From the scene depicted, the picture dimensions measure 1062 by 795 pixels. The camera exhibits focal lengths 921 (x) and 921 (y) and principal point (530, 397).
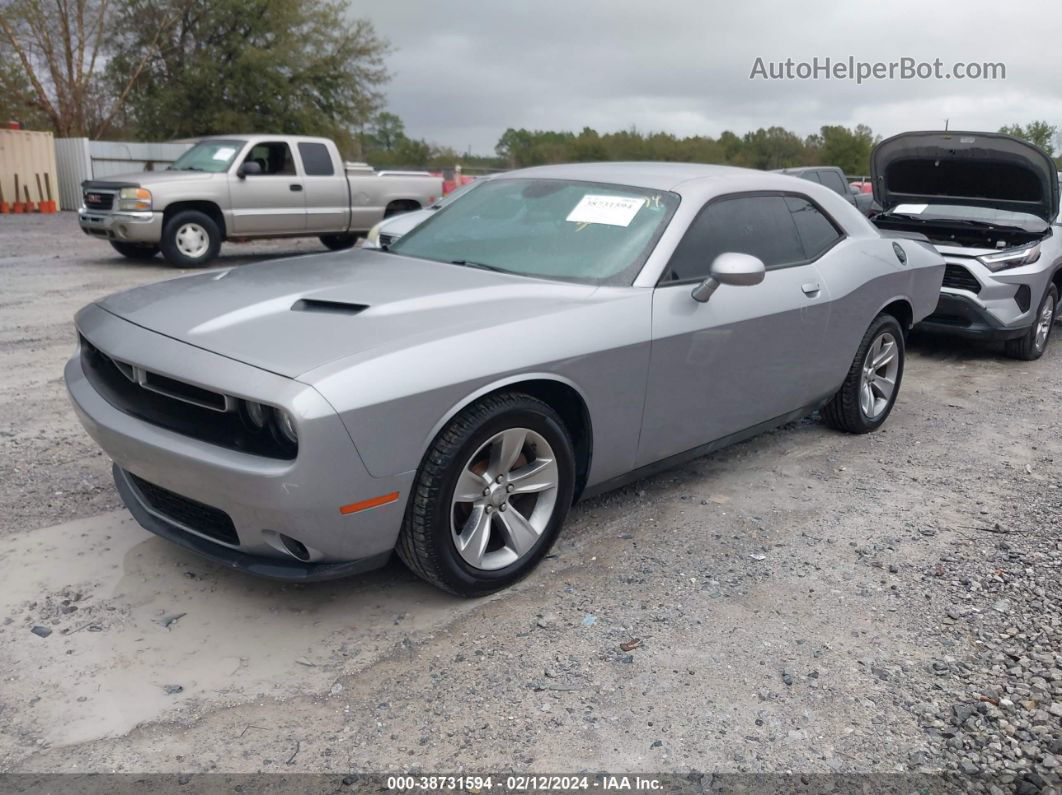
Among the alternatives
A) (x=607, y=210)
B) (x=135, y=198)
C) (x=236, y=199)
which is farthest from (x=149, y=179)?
(x=607, y=210)

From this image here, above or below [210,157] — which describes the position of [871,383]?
below

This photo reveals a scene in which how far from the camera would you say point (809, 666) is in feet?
10.0

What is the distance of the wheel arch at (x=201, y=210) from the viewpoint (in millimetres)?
11727

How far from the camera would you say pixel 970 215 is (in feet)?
26.9

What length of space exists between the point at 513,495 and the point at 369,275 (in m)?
1.18

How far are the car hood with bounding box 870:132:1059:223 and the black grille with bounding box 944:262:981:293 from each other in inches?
43.2

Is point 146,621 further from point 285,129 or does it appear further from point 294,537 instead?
point 285,129

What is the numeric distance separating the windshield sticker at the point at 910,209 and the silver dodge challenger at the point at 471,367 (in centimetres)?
406

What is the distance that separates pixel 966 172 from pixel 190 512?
7.53 meters

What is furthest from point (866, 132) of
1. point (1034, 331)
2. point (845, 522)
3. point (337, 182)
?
point (845, 522)

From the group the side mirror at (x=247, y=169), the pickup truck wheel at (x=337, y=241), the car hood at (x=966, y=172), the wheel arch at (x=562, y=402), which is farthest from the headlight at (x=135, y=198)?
the wheel arch at (x=562, y=402)

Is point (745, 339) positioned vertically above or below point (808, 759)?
above

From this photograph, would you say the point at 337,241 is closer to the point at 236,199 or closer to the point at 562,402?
the point at 236,199

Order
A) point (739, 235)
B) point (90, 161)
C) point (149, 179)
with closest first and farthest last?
1. point (739, 235)
2. point (149, 179)
3. point (90, 161)
